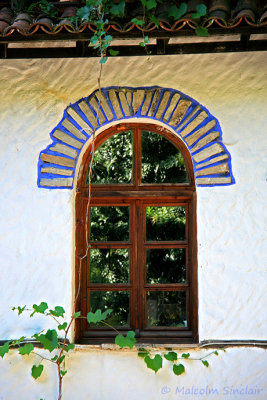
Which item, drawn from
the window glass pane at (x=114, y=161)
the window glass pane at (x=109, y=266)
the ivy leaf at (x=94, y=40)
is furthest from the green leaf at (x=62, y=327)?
the ivy leaf at (x=94, y=40)

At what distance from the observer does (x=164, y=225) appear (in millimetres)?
3723

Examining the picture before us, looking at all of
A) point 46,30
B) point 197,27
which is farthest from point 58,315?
point 197,27

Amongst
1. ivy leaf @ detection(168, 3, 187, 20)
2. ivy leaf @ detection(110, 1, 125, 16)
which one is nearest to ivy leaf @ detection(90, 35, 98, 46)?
ivy leaf @ detection(110, 1, 125, 16)

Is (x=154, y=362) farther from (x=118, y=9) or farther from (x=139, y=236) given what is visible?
(x=118, y=9)

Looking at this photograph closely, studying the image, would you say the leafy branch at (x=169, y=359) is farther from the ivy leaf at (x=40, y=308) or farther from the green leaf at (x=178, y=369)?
the ivy leaf at (x=40, y=308)

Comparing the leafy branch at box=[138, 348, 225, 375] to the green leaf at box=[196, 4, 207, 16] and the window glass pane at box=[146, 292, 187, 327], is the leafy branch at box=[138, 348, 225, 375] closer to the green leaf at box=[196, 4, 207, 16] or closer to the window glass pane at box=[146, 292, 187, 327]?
the window glass pane at box=[146, 292, 187, 327]

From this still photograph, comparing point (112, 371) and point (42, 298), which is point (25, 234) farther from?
point (112, 371)

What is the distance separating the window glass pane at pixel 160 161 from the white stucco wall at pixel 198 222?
0.32m

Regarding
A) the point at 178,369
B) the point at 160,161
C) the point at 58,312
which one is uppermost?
the point at 160,161

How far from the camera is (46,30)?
3.12 m

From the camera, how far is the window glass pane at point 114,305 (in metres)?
3.67

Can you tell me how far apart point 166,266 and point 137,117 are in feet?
3.78

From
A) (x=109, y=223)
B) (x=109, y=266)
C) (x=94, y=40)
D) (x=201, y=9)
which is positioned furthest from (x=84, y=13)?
(x=109, y=266)

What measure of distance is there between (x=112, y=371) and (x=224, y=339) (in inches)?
32.3
